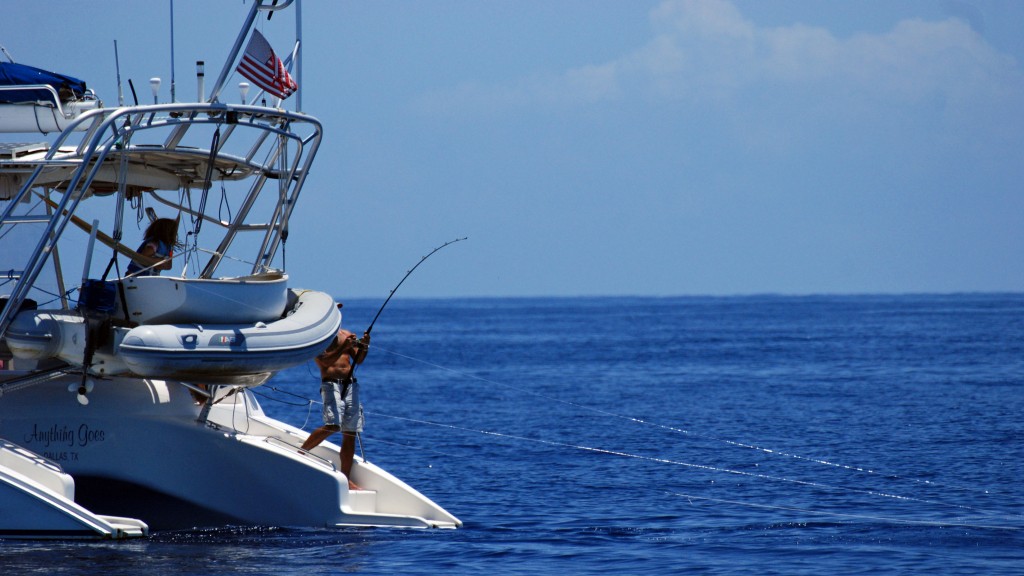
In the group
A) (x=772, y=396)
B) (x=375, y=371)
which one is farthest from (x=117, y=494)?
(x=375, y=371)

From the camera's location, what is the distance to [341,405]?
11.8 m

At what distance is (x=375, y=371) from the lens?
38.8 m

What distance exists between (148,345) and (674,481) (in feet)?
22.3

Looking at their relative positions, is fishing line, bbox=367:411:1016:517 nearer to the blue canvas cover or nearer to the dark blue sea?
the dark blue sea

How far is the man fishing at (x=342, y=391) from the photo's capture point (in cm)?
1179

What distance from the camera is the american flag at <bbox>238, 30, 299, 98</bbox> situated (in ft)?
35.6

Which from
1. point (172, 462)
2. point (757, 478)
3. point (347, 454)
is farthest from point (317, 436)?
point (757, 478)

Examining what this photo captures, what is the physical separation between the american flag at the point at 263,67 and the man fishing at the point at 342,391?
216 centimetres

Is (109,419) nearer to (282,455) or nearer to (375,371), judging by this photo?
(282,455)

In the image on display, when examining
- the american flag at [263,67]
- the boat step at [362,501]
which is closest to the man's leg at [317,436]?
the boat step at [362,501]

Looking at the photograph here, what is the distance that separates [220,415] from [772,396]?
57.7 ft

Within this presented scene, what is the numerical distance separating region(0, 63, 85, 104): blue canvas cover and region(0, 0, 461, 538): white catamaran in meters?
0.02

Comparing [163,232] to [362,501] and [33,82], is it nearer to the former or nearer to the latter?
[33,82]

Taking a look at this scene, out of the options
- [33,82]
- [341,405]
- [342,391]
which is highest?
[33,82]
